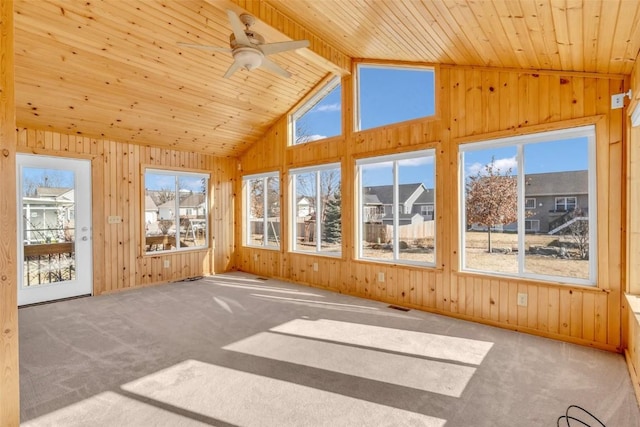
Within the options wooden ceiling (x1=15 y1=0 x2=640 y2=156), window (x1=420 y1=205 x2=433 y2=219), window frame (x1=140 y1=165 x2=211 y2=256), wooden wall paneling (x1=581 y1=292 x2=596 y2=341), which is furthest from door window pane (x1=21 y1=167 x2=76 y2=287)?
wooden wall paneling (x1=581 y1=292 x2=596 y2=341)

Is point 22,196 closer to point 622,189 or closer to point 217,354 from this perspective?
point 217,354

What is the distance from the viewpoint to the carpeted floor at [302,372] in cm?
208

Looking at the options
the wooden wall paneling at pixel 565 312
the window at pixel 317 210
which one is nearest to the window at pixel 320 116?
the window at pixel 317 210

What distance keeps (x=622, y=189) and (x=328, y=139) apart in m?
3.77

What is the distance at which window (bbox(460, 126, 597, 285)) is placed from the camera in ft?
10.6

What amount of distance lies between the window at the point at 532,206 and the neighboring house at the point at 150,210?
210 inches

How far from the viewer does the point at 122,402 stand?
2.21 metres

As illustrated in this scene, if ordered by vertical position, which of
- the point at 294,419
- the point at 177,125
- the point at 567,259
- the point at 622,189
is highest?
the point at 177,125

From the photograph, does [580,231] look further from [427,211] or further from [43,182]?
[43,182]

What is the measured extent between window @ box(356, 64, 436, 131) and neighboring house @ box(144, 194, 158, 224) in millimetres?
4046

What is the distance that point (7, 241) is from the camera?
1575 millimetres

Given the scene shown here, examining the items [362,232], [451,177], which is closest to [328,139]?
[362,232]

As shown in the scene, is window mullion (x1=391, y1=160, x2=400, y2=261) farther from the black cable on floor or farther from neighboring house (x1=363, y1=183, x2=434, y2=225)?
the black cable on floor

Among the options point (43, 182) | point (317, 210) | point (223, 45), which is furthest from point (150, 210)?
point (223, 45)
